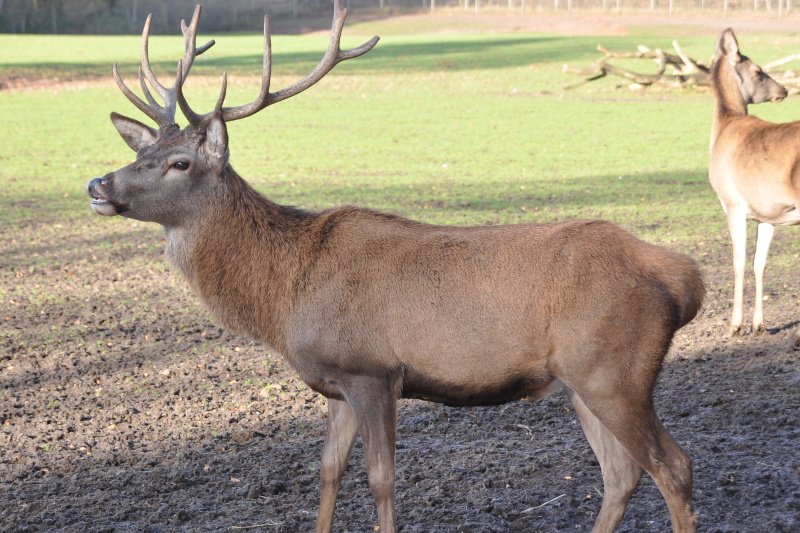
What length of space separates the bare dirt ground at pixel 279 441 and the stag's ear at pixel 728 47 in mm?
2578

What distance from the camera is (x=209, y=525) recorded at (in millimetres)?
5000

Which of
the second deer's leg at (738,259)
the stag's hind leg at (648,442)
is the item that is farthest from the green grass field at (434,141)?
the stag's hind leg at (648,442)

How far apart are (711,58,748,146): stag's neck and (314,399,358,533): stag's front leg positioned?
554cm

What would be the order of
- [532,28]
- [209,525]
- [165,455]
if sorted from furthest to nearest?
[532,28] < [165,455] < [209,525]

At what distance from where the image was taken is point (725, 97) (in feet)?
30.6

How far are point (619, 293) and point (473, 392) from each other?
84 cm

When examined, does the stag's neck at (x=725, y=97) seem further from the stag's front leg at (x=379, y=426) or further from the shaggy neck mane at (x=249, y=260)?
the stag's front leg at (x=379, y=426)

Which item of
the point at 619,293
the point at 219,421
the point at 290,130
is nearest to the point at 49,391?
the point at 219,421

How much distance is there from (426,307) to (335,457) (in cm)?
96

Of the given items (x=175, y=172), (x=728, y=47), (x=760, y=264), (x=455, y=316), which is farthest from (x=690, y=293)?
(x=728, y=47)

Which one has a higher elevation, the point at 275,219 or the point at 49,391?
the point at 275,219

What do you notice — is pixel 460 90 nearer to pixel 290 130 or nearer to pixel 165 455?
pixel 290 130

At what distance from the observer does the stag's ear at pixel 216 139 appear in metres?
5.14

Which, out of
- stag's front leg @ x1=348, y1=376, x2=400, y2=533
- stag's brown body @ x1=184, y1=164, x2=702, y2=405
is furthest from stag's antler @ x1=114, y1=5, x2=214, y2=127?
stag's front leg @ x1=348, y1=376, x2=400, y2=533
